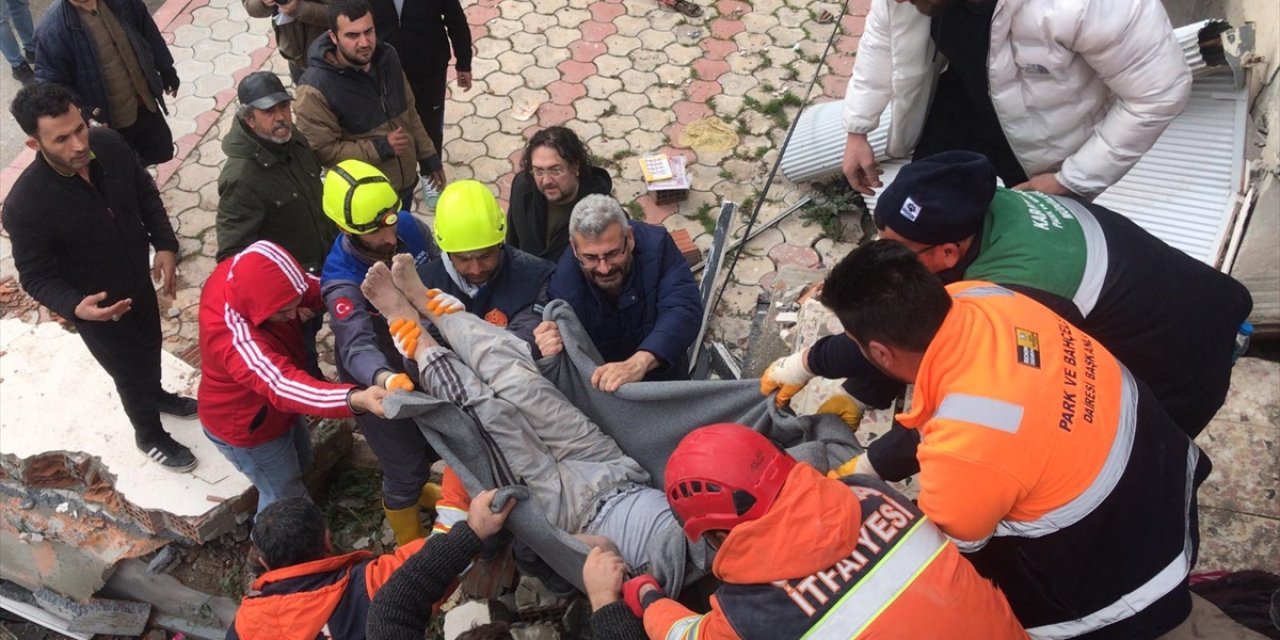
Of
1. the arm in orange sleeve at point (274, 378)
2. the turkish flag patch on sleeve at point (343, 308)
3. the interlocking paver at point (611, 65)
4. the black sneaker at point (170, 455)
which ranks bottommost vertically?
the black sneaker at point (170, 455)

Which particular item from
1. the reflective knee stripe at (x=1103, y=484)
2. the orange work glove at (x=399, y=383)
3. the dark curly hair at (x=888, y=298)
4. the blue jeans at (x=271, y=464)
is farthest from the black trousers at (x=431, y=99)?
the reflective knee stripe at (x=1103, y=484)

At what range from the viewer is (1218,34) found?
4.57m

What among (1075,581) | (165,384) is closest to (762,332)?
(1075,581)

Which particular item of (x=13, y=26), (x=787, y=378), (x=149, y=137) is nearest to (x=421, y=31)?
(x=149, y=137)

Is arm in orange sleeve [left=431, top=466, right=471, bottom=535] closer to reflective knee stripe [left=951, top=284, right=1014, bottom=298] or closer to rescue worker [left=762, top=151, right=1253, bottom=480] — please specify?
rescue worker [left=762, top=151, right=1253, bottom=480]

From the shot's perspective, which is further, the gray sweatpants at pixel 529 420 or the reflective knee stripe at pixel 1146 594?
the gray sweatpants at pixel 529 420

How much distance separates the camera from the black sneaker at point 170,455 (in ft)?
13.4

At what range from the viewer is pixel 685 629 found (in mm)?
2297

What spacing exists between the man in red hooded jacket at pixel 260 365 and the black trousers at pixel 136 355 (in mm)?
582

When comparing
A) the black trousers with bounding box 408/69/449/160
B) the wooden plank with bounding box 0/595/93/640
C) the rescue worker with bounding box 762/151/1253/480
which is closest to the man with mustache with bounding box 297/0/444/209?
the black trousers with bounding box 408/69/449/160

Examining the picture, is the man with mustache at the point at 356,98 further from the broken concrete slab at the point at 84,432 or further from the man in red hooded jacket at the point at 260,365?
the broken concrete slab at the point at 84,432

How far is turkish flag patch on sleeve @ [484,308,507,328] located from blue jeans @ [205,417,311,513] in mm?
1009

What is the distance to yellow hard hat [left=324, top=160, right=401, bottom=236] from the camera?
3.39 meters

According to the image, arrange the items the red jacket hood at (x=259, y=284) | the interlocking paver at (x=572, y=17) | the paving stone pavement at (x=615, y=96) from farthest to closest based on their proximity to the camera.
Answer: the interlocking paver at (x=572, y=17), the paving stone pavement at (x=615, y=96), the red jacket hood at (x=259, y=284)
